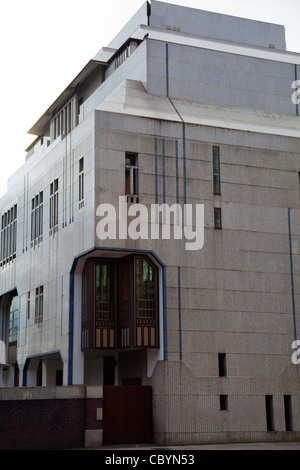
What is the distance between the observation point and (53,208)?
1619 inches

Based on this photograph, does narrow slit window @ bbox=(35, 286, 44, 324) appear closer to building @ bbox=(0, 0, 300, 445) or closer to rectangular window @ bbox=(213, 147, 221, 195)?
building @ bbox=(0, 0, 300, 445)

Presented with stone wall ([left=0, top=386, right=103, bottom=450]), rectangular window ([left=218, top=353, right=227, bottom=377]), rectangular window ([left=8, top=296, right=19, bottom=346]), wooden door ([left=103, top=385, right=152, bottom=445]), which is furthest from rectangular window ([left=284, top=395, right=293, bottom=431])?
rectangular window ([left=8, top=296, right=19, bottom=346])

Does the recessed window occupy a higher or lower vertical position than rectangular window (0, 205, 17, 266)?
lower

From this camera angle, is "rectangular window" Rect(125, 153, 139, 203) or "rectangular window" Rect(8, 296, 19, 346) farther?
"rectangular window" Rect(8, 296, 19, 346)

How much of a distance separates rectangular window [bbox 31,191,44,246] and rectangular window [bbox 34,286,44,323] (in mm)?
3294

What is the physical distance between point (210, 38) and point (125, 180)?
12.5m

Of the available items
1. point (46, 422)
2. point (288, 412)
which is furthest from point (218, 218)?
point (46, 422)

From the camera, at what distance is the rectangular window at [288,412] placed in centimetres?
3450

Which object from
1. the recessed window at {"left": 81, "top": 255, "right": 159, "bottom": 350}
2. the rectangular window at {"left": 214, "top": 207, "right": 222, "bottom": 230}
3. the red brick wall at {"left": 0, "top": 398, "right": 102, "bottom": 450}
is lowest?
the red brick wall at {"left": 0, "top": 398, "right": 102, "bottom": 450}

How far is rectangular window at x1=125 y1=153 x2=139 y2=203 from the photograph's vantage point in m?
34.2

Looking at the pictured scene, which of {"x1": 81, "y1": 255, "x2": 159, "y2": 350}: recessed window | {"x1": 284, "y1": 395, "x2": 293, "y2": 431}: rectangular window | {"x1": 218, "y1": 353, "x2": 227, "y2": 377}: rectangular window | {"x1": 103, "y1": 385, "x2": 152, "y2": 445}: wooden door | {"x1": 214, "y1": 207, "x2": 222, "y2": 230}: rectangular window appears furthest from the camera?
{"x1": 214, "y1": 207, "x2": 222, "y2": 230}: rectangular window

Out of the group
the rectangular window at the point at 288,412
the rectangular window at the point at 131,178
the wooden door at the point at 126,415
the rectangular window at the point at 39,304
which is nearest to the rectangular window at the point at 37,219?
the rectangular window at the point at 39,304

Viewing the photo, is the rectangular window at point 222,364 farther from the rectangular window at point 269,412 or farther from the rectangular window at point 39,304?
the rectangular window at point 39,304

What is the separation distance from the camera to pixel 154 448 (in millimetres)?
30453
